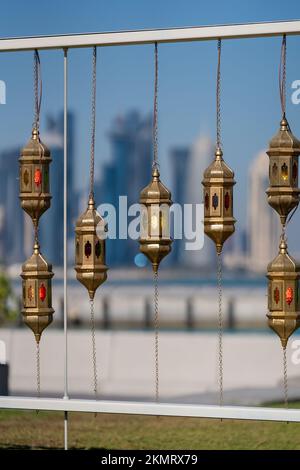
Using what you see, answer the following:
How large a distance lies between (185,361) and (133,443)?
18.4 feet

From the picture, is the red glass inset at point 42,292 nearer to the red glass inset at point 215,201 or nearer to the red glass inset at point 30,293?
the red glass inset at point 30,293

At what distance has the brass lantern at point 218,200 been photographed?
6465mm

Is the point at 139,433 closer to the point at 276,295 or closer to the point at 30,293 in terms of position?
the point at 30,293

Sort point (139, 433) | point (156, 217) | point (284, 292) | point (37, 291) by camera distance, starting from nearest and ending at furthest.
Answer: point (284, 292), point (156, 217), point (37, 291), point (139, 433)

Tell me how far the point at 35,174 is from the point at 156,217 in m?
0.80

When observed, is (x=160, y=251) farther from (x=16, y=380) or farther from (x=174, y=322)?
(x=174, y=322)

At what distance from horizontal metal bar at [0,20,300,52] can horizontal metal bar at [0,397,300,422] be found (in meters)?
2.03

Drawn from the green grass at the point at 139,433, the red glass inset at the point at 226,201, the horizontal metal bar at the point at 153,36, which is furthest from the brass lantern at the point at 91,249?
the green grass at the point at 139,433

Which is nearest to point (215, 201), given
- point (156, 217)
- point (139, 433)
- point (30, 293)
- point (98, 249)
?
point (156, 217)

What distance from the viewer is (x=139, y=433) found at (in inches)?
359

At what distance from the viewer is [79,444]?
8617 millimetres

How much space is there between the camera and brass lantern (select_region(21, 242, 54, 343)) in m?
6.83

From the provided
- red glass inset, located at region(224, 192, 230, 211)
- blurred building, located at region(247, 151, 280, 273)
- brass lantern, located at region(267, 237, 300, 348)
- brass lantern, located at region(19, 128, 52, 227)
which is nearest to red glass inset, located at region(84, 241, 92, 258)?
brass lantern, located at region(19, 128, 52, 227)
